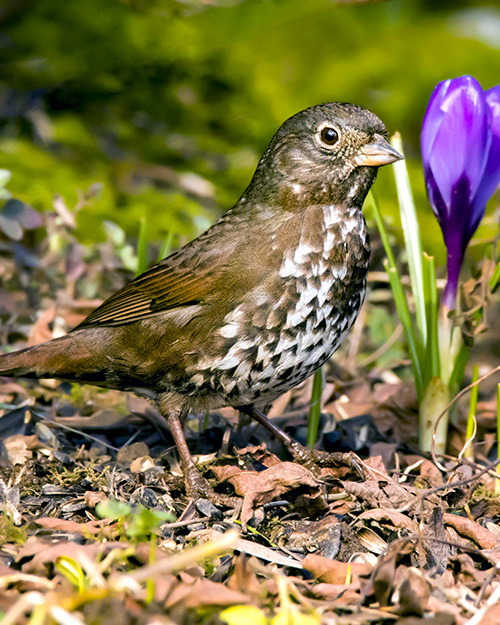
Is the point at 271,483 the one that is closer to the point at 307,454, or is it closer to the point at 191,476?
the point at 191,476

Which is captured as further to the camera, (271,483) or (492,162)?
(492,162)

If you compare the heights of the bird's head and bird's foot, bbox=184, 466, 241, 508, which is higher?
the bird's head

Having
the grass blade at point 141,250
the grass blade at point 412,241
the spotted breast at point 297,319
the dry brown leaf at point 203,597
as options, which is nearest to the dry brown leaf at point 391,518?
the spotted breast at point 297,319

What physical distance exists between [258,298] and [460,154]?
1022 mm

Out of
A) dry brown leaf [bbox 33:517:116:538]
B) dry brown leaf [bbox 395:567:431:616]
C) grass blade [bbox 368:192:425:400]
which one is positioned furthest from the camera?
grass blade [bbox 368:192:425:400]

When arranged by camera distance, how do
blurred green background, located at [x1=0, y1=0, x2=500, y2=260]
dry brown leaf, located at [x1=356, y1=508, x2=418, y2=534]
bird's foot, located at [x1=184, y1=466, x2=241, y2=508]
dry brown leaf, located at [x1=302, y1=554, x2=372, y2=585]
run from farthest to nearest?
blurred green background, located at [x1=0, y1=0, x2=500, y2=260]
bird's foot, located at [x1=184, y1=466, x2=241, y2=508]
dry brown leaf, located at [x1=356, y1=508, x2=418, y2=534]
dry brown leaf, located at [x1=302, y1=554, x2=372, y2=585]

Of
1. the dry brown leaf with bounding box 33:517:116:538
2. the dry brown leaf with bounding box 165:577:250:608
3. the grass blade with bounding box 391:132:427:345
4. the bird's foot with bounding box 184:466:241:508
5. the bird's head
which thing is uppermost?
the bird's head

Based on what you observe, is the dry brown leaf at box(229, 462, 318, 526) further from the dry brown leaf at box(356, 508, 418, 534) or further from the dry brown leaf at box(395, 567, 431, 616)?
the dry brown leaf at box(395, 567, 431, 616)

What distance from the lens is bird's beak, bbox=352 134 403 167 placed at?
3.23m

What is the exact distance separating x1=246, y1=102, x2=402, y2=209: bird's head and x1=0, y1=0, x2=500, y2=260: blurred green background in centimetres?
223

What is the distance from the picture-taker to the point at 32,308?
480cm

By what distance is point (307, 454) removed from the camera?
350cm

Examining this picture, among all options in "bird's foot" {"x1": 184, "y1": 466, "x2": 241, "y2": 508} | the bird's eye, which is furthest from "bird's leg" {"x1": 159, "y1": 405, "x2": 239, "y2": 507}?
the bird's eye

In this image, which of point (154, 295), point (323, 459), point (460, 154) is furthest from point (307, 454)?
point (460, 154)
